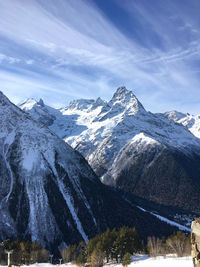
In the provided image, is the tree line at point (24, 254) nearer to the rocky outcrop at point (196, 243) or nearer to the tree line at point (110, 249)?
the tree line at point (110, 249)

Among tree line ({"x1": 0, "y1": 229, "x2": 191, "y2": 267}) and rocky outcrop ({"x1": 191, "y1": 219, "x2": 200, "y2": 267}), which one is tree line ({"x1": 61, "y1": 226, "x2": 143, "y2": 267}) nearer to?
tree line ({"x1": 0, "y1": 229, "x2": 191, "y2": 267})

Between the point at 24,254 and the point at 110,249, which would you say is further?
the point at 24,254

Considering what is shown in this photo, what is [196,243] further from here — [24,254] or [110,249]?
[24,254]

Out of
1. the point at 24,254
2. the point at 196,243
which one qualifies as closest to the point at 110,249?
the point at 24,254

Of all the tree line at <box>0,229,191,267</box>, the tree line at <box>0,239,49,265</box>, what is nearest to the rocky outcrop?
the tree line at <box>0,229,191,267</box>

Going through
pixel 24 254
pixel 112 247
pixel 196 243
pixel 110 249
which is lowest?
pixel 24 254

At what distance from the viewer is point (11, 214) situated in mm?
199500

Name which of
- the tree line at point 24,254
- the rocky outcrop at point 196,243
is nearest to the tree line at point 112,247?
the tree line at point 24,254

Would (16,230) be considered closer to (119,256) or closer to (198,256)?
(119,256)

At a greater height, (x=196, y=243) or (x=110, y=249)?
(x=196, y=243)

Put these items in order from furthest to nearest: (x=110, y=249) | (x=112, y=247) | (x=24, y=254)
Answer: (x=24, y=254) < (x=112, y=247) < (x=110, y=249)

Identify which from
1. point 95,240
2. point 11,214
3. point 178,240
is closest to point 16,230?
point 11,214

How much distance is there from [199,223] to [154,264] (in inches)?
1912

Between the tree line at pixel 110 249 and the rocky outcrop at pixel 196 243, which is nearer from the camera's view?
the rocky outcrop at pixel 196 243
